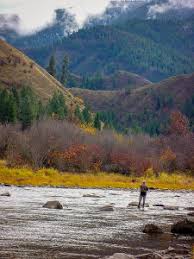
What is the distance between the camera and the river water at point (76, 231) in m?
27.2

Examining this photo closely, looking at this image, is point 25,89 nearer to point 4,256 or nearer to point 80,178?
point 80,178

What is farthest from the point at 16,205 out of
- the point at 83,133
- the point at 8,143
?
the point at 83,133

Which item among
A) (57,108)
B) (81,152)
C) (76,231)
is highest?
(57,108)

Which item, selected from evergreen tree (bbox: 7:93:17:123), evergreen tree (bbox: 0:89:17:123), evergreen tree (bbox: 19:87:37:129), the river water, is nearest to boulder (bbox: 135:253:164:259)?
the river water

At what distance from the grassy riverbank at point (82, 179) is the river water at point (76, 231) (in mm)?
32591

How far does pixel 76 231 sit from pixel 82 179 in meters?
59.1

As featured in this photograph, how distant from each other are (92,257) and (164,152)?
104083 mm

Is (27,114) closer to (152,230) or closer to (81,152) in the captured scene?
(81,152)

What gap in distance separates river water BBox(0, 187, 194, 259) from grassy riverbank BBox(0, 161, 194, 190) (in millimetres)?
32591

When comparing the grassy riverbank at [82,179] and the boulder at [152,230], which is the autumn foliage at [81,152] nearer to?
the grassy riverbank at [82,179]

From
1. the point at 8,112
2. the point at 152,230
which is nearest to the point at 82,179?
Result: the point at 152,230

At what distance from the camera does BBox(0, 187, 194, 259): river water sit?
89.1 feet

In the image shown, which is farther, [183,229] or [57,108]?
[57,108]

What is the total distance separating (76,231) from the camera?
33781 millimetres
